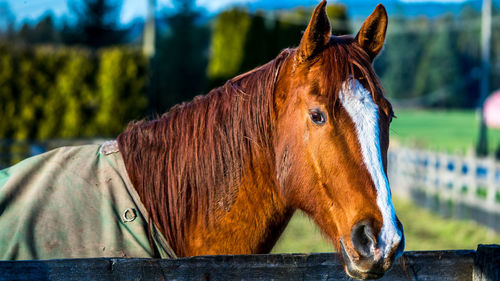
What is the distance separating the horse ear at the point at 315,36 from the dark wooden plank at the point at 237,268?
90cm

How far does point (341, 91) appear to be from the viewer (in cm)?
204

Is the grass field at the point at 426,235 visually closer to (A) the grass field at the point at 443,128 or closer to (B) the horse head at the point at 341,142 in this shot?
(B) the horse head at the point at 341,142

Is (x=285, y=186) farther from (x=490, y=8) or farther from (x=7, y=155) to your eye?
(x=490, y=8)

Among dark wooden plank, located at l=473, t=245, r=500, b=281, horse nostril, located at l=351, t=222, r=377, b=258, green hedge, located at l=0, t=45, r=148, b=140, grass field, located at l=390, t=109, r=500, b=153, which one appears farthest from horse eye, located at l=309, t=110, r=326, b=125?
grass field, located at l=390, t=109, r=500, b=153

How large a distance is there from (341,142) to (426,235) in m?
7.76

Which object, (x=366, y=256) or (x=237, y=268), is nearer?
(x=366, y=256)

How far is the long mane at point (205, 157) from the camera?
2.29 meters

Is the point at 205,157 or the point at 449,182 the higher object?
the point at 205,157

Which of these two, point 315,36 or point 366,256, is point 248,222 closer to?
point 366,256

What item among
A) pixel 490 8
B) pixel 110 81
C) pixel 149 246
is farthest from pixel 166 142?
pixel 490 8

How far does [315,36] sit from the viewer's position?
2.15 m

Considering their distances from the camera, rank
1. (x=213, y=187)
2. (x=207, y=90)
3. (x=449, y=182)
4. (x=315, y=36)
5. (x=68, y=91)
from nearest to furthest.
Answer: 1. (x=315, y=36)
2. (x=213, y=187)
3. (x=449, y=182)
4. (x=68, y=91)
5. (x=207, y=90)

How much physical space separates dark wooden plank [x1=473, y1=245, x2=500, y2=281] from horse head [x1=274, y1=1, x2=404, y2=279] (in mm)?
495

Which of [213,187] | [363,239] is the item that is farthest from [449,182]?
[363,239]
